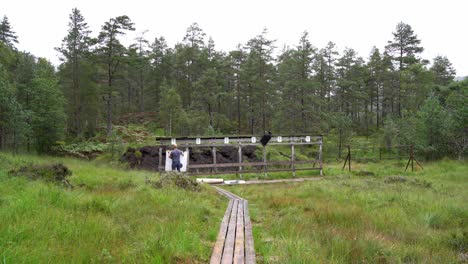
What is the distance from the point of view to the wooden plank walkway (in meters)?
4.64

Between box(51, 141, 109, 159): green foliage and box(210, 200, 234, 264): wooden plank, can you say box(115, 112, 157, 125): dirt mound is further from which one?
box(210, 200, 234, 264): wooden plank

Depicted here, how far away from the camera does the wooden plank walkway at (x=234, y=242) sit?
15.2ft

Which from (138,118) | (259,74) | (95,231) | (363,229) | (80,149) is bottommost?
(363,229)

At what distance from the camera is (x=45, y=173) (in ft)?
33.9

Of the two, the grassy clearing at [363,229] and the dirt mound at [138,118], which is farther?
the dirt mound at [138,118]

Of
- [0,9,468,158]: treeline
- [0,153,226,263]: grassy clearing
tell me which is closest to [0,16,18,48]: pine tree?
[0,9,468,158]: treeline

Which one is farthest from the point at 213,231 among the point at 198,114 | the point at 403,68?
the point at 403,68

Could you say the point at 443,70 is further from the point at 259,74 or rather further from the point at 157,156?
the point at 157,156

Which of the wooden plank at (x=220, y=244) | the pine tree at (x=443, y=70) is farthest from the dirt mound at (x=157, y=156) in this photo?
the pine tree at (x=443, y=70)

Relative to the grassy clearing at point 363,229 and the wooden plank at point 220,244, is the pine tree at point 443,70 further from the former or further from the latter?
the wooden plank at point 220,244

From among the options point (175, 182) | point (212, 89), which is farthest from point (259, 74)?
point (175, 182)

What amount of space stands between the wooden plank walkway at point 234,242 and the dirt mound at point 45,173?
19.3 feet

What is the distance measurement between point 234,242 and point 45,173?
8.13m

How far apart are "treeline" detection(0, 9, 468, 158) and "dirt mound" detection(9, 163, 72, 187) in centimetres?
1639
